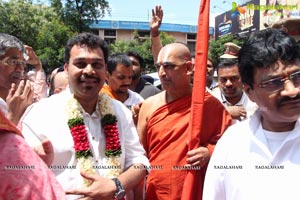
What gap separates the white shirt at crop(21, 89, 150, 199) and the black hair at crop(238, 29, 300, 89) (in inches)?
35.6

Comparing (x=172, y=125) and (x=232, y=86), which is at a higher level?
(x=232, y=86)

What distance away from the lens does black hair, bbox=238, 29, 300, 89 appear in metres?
1.62

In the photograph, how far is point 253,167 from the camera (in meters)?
1.63

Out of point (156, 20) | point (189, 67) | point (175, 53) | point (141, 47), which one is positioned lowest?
Answer: point (189, 67)

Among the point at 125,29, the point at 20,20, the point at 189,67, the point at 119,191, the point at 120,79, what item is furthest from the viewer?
the point at 125,29

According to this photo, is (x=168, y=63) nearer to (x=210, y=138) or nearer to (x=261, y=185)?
(x=210, y=138)

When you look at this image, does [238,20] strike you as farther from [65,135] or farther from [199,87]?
[65,135]

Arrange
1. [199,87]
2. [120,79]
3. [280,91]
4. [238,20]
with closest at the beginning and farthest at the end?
[280,91] → [199,87] → [120,79] → [238,20]

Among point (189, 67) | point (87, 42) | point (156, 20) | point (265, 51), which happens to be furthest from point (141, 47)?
point (265, 51)

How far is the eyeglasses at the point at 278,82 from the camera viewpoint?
1591 mm

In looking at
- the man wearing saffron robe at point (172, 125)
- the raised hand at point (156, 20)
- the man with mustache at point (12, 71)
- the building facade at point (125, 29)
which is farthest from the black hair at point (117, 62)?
the building facade at point (125, 29)

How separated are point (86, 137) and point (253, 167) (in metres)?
0.97

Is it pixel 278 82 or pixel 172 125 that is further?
pixel 172 125

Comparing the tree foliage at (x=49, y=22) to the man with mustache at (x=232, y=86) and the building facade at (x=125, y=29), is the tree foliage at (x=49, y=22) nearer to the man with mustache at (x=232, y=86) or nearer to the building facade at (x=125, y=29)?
the man with mustache at (x=232, y=86)
